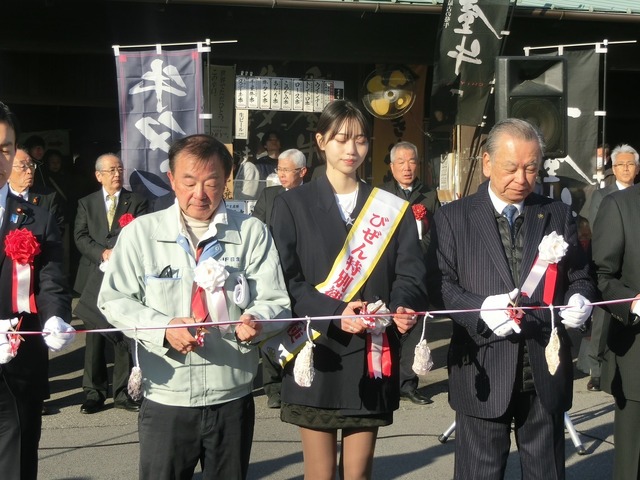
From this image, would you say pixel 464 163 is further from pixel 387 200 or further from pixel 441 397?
pixel 387 200

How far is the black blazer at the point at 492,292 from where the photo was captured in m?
3.96

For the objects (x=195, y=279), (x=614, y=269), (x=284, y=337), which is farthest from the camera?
(x=614, y=269)

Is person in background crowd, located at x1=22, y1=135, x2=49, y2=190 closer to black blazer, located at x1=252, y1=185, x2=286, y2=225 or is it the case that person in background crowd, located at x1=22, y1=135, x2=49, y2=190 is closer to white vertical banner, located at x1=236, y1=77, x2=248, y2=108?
white vertical banner, located at x1=236, y1=77, x2=248, y2=108

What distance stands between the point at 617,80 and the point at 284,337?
10684mm

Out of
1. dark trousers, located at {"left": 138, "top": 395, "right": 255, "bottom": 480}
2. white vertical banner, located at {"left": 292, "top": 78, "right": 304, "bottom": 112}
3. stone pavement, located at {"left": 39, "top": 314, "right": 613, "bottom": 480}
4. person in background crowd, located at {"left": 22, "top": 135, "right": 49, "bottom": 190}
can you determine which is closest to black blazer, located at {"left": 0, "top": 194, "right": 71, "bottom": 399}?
dark trousers, located at {"left": 138, "top": 395, "right": 255, "bottom": 480}

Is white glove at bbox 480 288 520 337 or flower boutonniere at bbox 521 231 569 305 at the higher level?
flower boutonniere at bbox 521 231 569 305

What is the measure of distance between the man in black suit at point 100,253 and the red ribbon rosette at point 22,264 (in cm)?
336

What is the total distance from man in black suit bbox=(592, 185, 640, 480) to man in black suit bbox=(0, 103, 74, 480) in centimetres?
252

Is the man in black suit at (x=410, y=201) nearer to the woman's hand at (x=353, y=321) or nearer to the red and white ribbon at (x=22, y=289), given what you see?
the woman's hand at (x=353, y=321)

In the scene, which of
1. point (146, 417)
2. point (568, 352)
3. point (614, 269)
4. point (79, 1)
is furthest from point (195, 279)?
point (79, 1)

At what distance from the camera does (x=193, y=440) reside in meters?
3.64

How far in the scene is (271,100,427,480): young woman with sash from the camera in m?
3.99

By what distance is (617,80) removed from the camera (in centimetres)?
1332

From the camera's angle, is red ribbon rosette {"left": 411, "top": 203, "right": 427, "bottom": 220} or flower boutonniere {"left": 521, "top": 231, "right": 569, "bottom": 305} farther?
red ribbon rosette {"left": 411, "top": 203, "right": 427, "bottom": 220}
